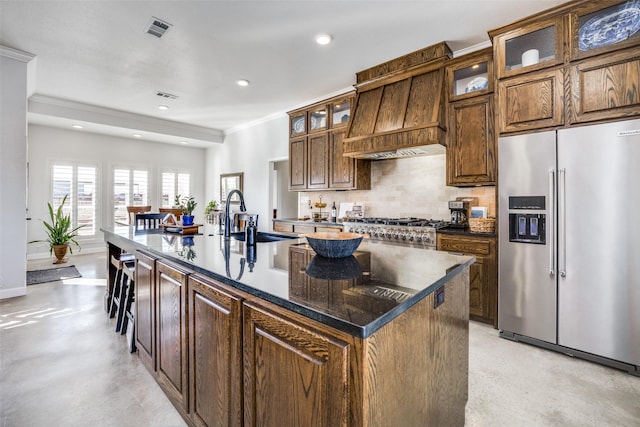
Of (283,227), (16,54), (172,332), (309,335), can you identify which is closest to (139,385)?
(172,332)

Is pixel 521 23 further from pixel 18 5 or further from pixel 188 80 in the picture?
pixel 18 5

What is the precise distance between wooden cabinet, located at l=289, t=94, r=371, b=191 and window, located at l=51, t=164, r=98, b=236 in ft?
15.7

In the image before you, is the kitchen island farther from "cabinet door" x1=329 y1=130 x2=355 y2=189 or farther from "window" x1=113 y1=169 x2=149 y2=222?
"window" x1=113 y1=169 x2=149 y2=222

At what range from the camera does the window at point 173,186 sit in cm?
772

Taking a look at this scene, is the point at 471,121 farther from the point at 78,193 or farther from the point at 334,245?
the point at 78,193

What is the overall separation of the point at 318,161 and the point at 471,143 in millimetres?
2329

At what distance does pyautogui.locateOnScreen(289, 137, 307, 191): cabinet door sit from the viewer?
504 cm

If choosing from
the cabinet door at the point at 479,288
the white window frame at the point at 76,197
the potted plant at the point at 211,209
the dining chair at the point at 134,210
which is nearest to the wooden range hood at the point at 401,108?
the cabinet door at the point at 479,288

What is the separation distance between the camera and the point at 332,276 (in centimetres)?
114

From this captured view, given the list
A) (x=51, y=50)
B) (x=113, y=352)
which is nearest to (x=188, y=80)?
(x=51, y=50)

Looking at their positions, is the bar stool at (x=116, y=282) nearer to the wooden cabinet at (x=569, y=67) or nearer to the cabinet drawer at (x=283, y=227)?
the cabinet drawer at (x=283, y=227)

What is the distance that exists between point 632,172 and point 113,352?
→ 13.4 feet

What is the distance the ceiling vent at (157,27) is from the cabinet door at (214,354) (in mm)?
2792

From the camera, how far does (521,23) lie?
8.89 feet
